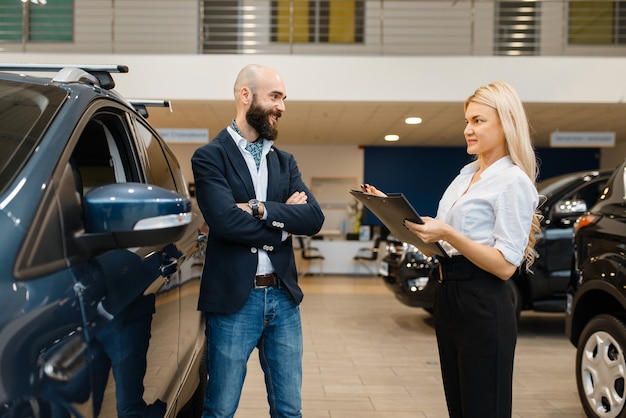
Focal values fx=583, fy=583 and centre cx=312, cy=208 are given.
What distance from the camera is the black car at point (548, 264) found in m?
5.54

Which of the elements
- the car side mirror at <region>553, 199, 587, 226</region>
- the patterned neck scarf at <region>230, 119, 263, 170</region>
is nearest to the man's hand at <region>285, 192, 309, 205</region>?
the patterned neck scarf at <region>230, 119, 263, 170</region>

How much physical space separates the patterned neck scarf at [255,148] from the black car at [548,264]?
3.62 meters

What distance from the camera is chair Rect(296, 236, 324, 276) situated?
11.5 metres

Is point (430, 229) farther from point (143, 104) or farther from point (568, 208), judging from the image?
point (568, 208)

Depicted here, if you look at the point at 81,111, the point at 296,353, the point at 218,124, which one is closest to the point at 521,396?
the point at 296,353

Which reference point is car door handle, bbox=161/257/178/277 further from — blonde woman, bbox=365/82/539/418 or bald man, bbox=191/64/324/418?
blonde woman, bbox=365/82/539/418

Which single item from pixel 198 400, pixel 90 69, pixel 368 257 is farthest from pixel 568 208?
pixel 368 257

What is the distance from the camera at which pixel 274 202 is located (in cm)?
199

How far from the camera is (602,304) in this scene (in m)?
3.23

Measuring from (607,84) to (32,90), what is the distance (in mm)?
9165

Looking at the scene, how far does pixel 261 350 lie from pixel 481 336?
79 centimetres

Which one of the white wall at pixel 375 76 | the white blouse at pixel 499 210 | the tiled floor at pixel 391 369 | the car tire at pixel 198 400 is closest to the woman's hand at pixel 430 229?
the white blouse at pixel 499 210

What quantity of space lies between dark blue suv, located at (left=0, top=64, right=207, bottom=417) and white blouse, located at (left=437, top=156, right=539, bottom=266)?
0.87 meters

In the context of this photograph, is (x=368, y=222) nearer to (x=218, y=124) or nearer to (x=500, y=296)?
(x=218, y=124)
